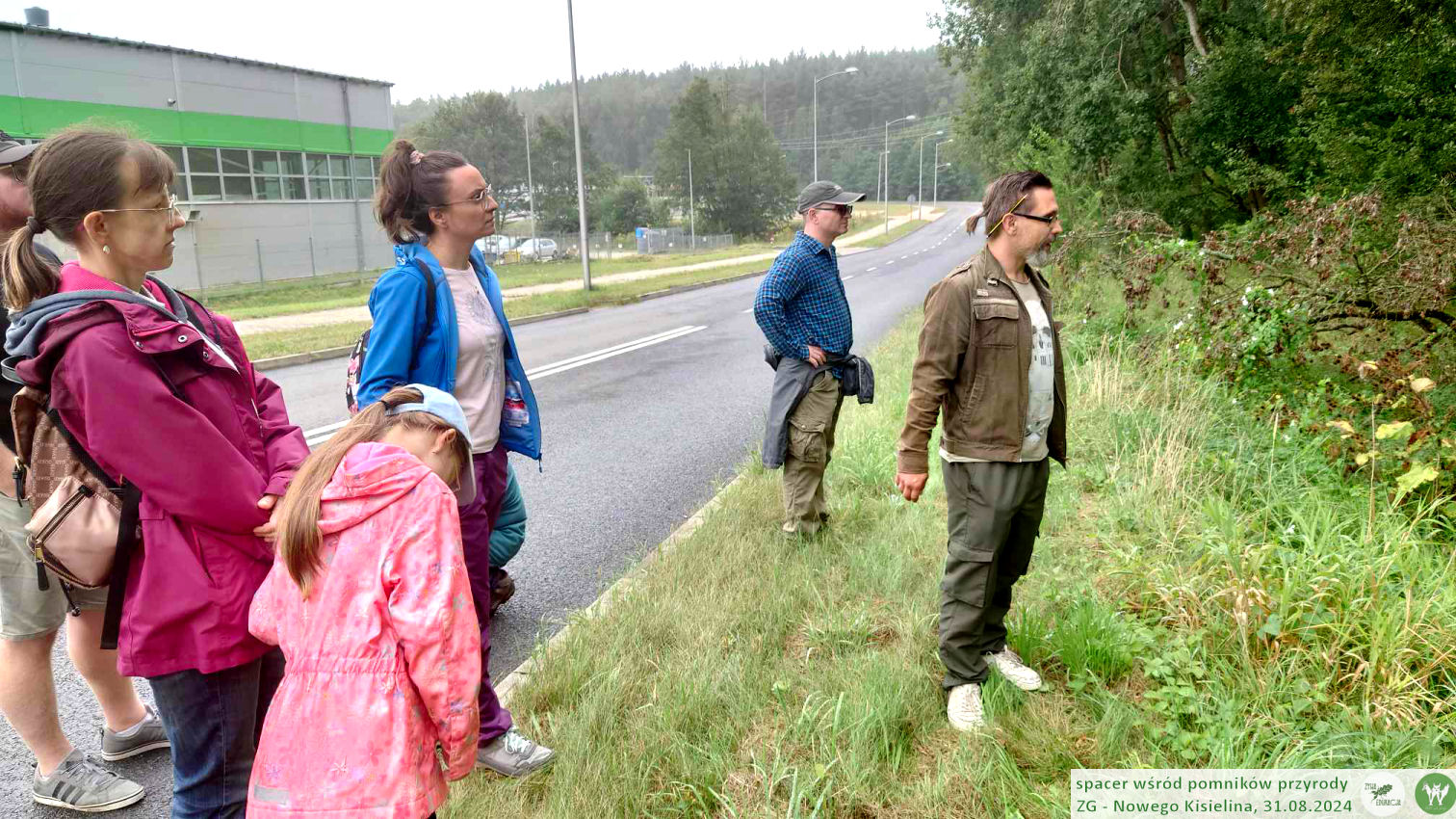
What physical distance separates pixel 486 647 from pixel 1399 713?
A: 288 centimetres

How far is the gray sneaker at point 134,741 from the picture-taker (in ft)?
9.81

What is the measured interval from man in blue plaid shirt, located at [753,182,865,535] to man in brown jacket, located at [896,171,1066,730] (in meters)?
1.45

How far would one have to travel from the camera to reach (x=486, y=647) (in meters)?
2.93

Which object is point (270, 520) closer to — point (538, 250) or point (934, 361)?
point (934, 361)

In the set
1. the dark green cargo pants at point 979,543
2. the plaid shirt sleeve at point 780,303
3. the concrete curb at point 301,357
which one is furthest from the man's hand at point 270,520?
the concrete curb at point 301,357

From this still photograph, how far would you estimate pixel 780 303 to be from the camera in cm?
436

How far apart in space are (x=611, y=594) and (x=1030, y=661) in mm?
1846

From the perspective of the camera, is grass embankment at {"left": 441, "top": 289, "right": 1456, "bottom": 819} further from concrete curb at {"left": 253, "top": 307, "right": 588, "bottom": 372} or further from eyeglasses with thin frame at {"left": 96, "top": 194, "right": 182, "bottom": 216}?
concrete curb at {"left": 253, "top": 307, "right": 588, "bottom": 372}

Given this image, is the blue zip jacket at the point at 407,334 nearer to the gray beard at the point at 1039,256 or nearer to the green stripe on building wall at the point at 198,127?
the gray beard at the point at 1039,256

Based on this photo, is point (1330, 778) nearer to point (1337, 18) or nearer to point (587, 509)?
point (587, 509)

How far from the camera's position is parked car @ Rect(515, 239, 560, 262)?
44969 millimetres

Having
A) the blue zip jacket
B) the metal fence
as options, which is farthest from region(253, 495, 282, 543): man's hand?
the metal fence

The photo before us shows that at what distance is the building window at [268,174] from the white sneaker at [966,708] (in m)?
31.0

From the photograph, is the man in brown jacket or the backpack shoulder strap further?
the man in brown jacket
